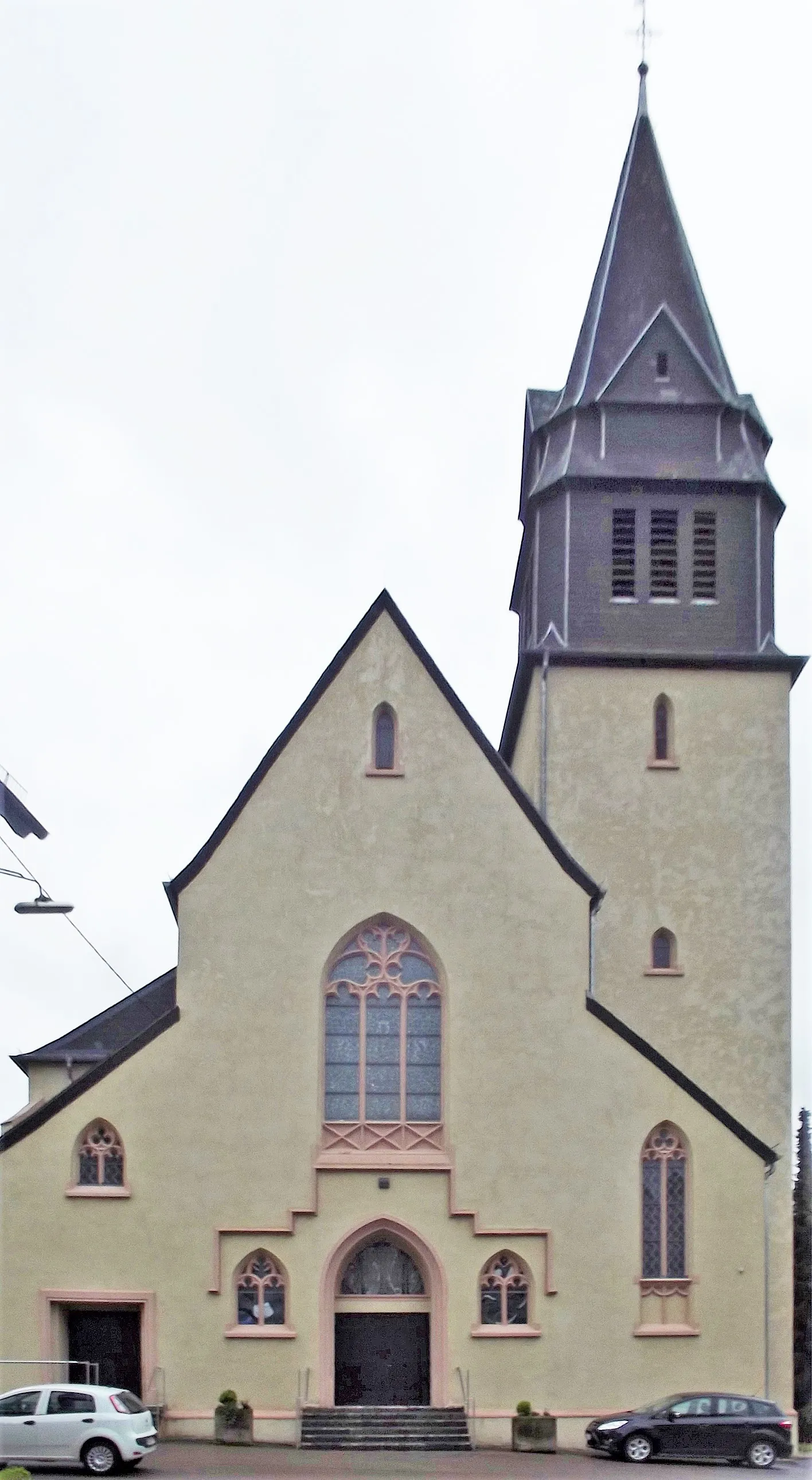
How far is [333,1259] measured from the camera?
1273 inches

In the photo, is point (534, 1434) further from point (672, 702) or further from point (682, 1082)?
point (672, 702)

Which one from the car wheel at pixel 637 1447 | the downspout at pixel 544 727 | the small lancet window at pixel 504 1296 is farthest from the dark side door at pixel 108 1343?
the downspout at pixel 544 727

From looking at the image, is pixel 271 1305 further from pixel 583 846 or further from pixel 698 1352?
pixel 583 846

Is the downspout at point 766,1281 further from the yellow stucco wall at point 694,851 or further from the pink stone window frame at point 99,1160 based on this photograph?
the pink stone window frame at point 99,1160

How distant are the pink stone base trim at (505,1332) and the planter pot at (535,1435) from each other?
4.17 feet

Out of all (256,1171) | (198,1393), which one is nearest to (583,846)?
(256,1171)

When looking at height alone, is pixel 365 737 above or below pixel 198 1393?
above

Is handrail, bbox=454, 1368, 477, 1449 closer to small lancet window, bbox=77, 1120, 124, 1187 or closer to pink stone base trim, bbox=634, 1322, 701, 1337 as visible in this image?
pink stone base trim, bbox=634, 1322, 701, 1337

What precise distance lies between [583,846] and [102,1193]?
1134 cm

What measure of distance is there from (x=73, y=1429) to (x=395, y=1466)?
465 cm

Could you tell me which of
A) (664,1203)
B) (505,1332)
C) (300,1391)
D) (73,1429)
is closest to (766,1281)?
(664,1203)

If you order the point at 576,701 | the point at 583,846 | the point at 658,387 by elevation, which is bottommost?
the point at 583,846

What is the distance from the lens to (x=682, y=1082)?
3306 cm

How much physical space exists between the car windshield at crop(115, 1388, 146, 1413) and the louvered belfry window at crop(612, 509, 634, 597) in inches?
719
